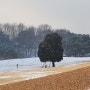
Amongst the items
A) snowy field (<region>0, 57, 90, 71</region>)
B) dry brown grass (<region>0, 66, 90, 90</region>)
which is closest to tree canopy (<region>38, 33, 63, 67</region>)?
snowy field (<region>0, 57, 90, 71</region>)

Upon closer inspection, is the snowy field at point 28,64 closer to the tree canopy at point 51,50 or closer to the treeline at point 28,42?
the tree canopy at point 51,50

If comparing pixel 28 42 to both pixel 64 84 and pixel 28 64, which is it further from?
pixel 64 84

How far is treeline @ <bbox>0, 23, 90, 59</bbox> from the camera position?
430 ft

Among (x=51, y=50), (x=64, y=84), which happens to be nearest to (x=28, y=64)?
(x=51, y=50)

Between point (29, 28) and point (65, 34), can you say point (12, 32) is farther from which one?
point (65, 34)

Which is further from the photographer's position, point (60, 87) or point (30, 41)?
point (30, 41)

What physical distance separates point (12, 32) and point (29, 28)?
9921mm

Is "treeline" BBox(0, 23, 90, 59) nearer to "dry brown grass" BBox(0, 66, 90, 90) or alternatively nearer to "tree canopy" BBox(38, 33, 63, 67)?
"tree canopy" BBox(38, 33, 63, 67)

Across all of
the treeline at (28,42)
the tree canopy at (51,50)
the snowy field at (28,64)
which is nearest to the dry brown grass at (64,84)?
the tree canopy at (51,50)

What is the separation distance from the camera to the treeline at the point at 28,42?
430 ft

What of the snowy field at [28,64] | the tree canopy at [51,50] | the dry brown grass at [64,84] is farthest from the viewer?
the snowy field at [28,64]

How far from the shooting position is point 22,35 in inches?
6762

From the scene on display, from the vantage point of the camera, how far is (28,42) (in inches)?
6860

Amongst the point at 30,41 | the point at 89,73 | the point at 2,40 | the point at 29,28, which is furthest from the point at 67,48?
the point at 89,73
